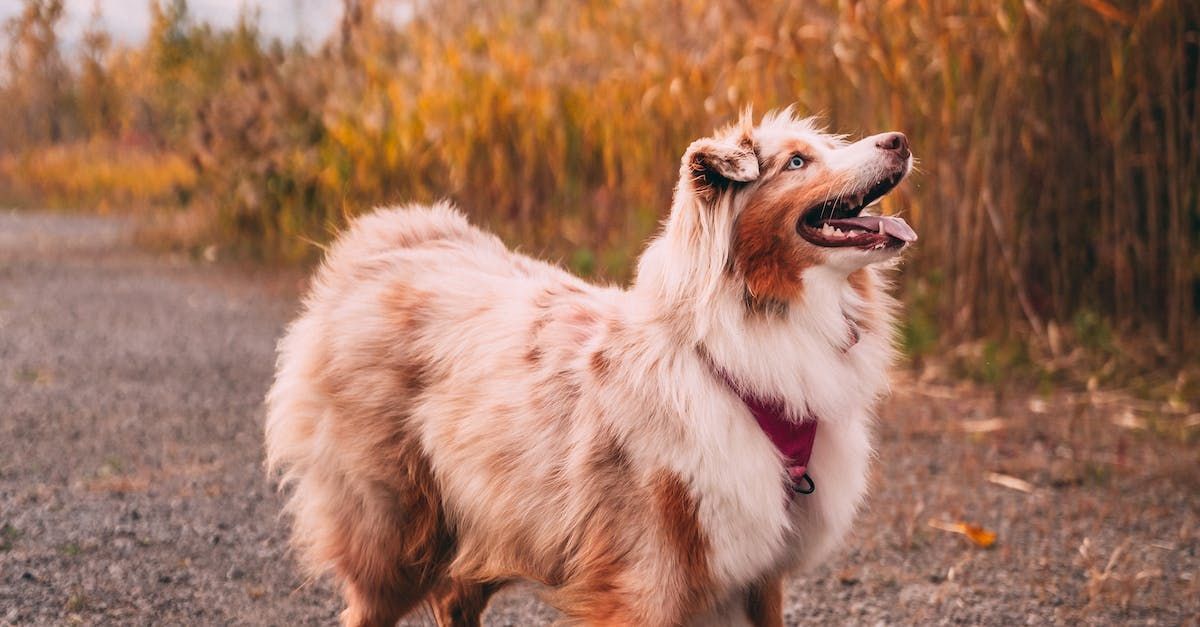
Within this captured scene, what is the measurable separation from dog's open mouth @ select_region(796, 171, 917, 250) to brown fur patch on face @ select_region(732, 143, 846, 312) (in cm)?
3

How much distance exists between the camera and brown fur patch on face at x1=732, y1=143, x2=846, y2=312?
9.62ft

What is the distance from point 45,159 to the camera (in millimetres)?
24578

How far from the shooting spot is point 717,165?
2.91 meters

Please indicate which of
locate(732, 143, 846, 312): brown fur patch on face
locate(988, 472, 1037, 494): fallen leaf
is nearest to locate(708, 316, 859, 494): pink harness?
locate(732, 143, 846, 312): brown fur patch on face

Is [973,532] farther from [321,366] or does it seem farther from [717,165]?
[321,366]

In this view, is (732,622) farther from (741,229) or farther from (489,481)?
(741,229)

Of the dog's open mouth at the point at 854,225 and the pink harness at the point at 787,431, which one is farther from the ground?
the dog's open mouth at the point at 854,225

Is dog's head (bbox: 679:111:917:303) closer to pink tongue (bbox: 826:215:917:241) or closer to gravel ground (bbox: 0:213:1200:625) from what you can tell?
pink tongue (bbox: 826:215:917:241)

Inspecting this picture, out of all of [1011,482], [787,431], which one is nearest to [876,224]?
[787,431]

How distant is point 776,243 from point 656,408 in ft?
1.61

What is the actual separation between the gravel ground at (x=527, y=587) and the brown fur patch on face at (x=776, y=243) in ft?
4.05

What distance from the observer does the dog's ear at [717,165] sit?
9.55 ft

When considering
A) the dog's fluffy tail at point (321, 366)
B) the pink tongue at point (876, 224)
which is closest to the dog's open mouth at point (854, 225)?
the pink tongue at point (876, 224)

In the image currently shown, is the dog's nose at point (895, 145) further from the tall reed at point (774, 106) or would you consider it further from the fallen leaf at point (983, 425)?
the fallen leaf at point (983, 425)
